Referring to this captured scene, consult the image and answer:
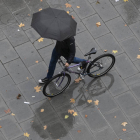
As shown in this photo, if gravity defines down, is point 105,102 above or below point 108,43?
below

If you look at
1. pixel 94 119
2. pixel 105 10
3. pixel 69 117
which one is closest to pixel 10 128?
pixel 69 117

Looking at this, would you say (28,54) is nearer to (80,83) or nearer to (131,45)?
(80,83)

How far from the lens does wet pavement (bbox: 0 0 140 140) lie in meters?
7.66

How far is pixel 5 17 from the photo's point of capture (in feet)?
29.8

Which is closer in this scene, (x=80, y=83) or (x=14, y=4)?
(x=80, y=83)

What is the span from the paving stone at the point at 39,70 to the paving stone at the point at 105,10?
7.86ft

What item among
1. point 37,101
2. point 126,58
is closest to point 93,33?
point 126,58

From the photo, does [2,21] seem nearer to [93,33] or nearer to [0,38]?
[0,38]

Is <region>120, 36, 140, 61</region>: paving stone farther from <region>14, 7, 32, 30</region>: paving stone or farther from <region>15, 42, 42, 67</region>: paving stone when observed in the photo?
<region>14, 7, 32, 30</region>: paving stone

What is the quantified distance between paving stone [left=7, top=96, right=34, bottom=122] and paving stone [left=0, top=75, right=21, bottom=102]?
0.15 m

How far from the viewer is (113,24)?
30.1 ft

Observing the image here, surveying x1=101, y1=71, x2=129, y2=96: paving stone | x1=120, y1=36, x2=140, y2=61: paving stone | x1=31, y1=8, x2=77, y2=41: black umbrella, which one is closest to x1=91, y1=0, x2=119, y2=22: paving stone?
x1=120, y1=36, x2=140, y2=61: paving stone

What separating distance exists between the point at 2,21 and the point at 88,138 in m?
4.17

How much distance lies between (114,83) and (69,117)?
→ 5.03 feet
